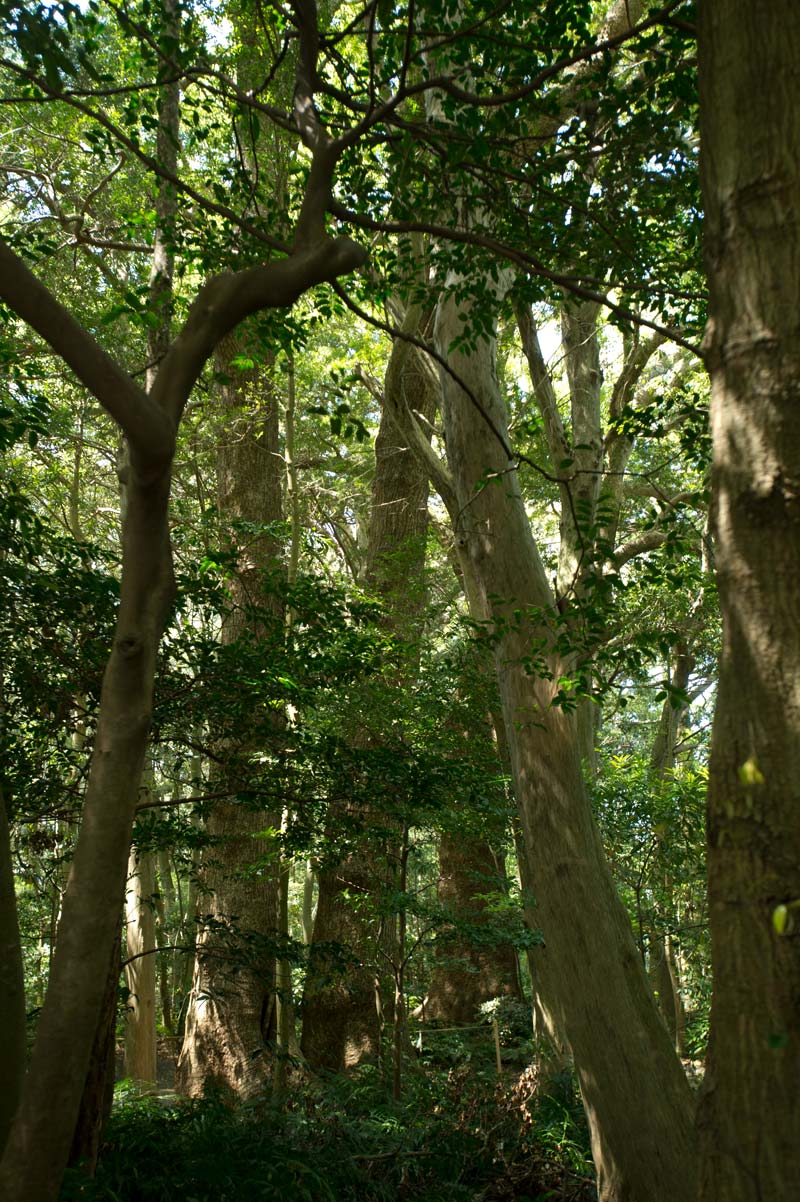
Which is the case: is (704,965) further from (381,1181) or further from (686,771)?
(381,1181)

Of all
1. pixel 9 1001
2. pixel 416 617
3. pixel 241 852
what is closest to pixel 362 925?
pixel 241 852

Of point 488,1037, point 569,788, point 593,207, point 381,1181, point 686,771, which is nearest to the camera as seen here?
point 593,207

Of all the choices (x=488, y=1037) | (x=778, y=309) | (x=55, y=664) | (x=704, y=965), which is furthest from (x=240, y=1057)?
(x=778, y=309)

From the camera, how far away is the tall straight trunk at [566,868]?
435cm

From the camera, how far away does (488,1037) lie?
36.5ft

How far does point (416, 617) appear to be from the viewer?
355 inches

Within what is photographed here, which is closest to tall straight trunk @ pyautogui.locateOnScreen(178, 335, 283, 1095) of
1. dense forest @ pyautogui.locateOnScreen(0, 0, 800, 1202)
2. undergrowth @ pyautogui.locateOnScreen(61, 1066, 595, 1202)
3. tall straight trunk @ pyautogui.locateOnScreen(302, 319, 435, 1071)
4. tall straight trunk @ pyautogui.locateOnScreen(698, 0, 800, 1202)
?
dense forest @ pyautogui.locateOnScreen(0, 0, 800, 1202)

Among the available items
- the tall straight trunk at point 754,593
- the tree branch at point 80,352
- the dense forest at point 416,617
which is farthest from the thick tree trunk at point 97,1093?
the tall straight trunk at point 754,593

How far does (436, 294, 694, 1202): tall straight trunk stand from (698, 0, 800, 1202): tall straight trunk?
204cm

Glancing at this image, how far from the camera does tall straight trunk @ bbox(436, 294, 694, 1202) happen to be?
435 centimetres

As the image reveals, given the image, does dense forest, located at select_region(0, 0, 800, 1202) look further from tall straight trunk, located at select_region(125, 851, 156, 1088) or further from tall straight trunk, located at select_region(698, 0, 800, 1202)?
tall straight trunk, located at select_region(125, 851, 156, 1088)

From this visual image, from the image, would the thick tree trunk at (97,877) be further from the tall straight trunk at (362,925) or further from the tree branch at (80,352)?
the tall straight trunk at (362,925)

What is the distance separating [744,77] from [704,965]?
11338 millimetres

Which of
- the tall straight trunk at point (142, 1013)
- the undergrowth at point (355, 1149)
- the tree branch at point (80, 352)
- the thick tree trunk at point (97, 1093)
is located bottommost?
the undergrowth at point (355, 1149)
